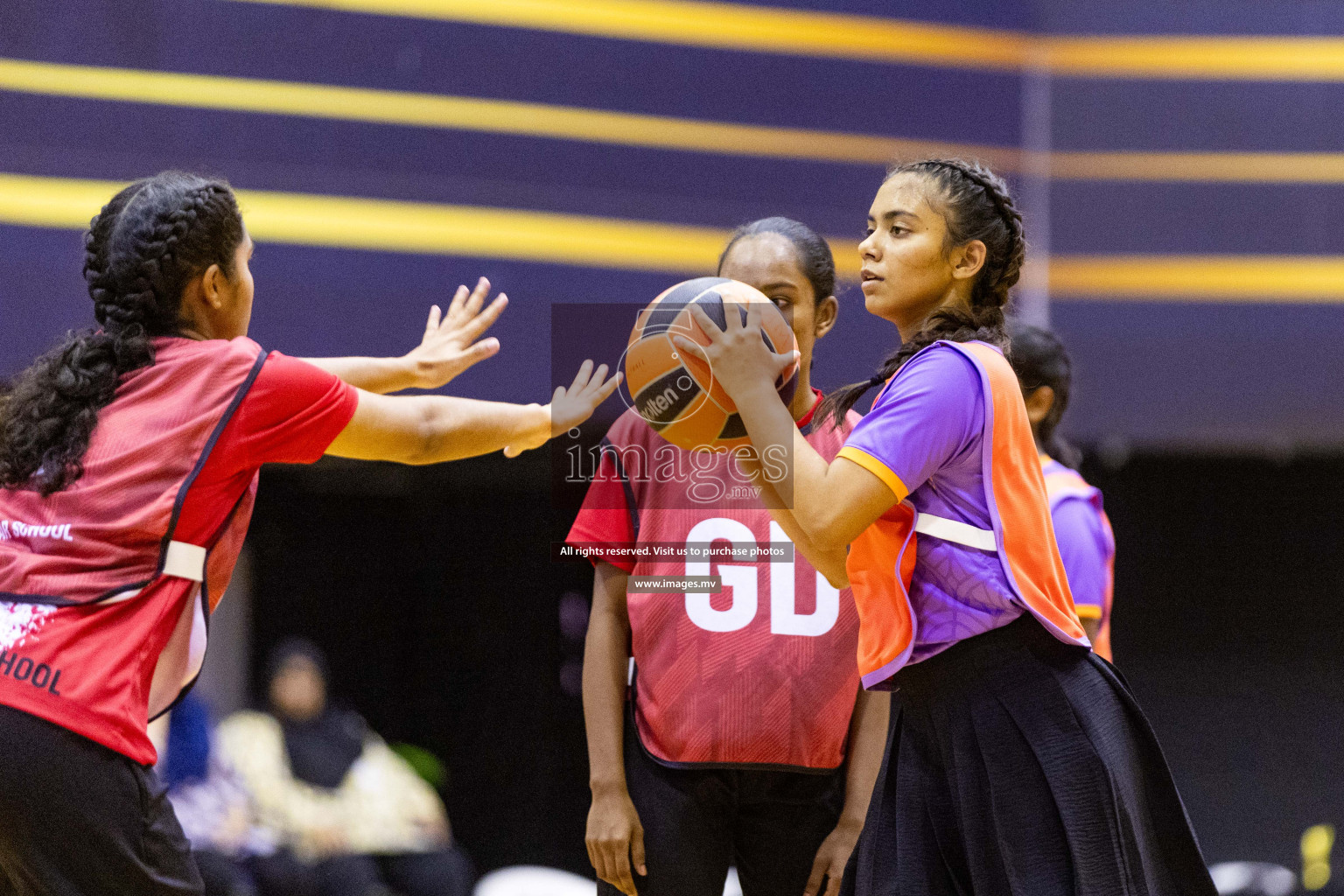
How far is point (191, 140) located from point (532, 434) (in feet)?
10.7

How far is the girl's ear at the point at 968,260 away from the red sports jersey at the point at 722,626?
45cm

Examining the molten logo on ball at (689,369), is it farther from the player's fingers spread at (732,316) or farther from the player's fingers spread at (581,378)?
the player's fingers spread at (581,378)

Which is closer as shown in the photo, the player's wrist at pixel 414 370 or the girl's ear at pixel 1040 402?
the player's wrist at pixel 414 370

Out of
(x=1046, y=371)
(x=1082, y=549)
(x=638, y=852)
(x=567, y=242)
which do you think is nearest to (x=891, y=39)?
(x=567, y=242)

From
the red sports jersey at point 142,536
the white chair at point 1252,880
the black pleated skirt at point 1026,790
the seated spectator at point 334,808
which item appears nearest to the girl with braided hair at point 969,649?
the black pleated skirt at point 1026,790

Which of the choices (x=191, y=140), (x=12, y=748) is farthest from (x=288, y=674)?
(x=12, y=748)

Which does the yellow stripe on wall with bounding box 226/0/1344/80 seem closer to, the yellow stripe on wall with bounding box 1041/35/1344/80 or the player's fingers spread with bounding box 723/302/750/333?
the yellow stripe on wall with bounding box 1041/35/1344/80

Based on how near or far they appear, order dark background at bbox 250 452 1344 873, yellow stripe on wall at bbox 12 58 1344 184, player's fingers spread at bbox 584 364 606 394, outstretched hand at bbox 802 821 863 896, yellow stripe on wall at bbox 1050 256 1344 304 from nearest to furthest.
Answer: outstretched hand at bbox 802 821 863 896 < player's fingers spread at bbox 584 364 606 394 < yellow stripe on wall at bbox 12 58 1344 184 < yellow stripe on wall at bbox 1050 256 1344 304 < dark background at bbox 250 452 1344 873

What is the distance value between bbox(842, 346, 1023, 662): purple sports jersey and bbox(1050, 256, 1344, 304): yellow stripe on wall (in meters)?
4.43

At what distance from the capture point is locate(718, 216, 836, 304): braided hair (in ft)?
8.27

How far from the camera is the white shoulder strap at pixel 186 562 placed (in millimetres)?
2031

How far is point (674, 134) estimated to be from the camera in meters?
5.55

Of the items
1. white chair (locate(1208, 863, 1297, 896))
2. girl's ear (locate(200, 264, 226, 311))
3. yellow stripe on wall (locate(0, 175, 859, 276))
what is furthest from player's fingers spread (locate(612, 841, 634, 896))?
white chair (locate(1208, 863, 1297, 896))

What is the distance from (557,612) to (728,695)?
4069 millimetres
